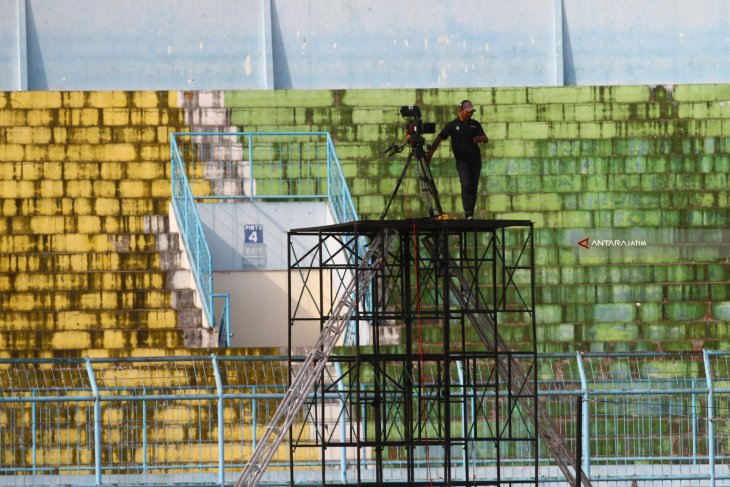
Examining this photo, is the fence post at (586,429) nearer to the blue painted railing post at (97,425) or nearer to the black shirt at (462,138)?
the black shirt at (462,138)

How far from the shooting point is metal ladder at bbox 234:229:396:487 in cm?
1501

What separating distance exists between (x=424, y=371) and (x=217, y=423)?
225cm

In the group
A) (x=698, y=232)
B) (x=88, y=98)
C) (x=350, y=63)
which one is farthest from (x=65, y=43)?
(x=698, y=232)

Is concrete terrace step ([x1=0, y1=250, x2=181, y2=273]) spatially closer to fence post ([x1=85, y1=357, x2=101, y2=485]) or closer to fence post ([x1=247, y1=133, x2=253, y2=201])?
fence post ([x1=247, y1=133, x2=253, y2=201])

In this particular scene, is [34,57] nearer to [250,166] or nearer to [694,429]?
[250,166]

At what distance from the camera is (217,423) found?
61.2ft

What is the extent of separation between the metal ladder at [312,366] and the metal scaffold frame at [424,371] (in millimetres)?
44

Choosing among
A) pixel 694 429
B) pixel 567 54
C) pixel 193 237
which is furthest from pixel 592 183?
pixel 694 429

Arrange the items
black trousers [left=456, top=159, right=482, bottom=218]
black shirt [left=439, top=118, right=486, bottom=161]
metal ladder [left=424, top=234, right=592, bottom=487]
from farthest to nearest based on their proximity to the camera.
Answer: black shirt [left=439, top=118, right=486, bottom=161] < black trousers [left=456, top=159, right=482, bottom=218] < metal ladder [left=424, top=234, right=592, bottom=487]

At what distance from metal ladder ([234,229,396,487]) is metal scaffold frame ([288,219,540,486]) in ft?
0.14

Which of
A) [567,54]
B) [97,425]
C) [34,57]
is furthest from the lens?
[567,54]

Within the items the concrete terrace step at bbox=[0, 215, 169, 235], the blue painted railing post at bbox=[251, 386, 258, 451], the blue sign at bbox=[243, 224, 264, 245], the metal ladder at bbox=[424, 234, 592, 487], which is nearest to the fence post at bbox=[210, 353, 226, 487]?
the blue painted railing post at bbox=[251, 386, 258, 451]

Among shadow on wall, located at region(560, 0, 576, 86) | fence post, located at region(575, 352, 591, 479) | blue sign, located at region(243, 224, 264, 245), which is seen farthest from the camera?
shadow on wall, located at region(560, 0, 576, 86)

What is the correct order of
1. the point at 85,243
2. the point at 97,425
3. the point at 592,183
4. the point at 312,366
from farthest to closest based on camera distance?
1. the point at 592,183
2. the point at 85,243
3. the point at 97,425
4. the point at 312,366
